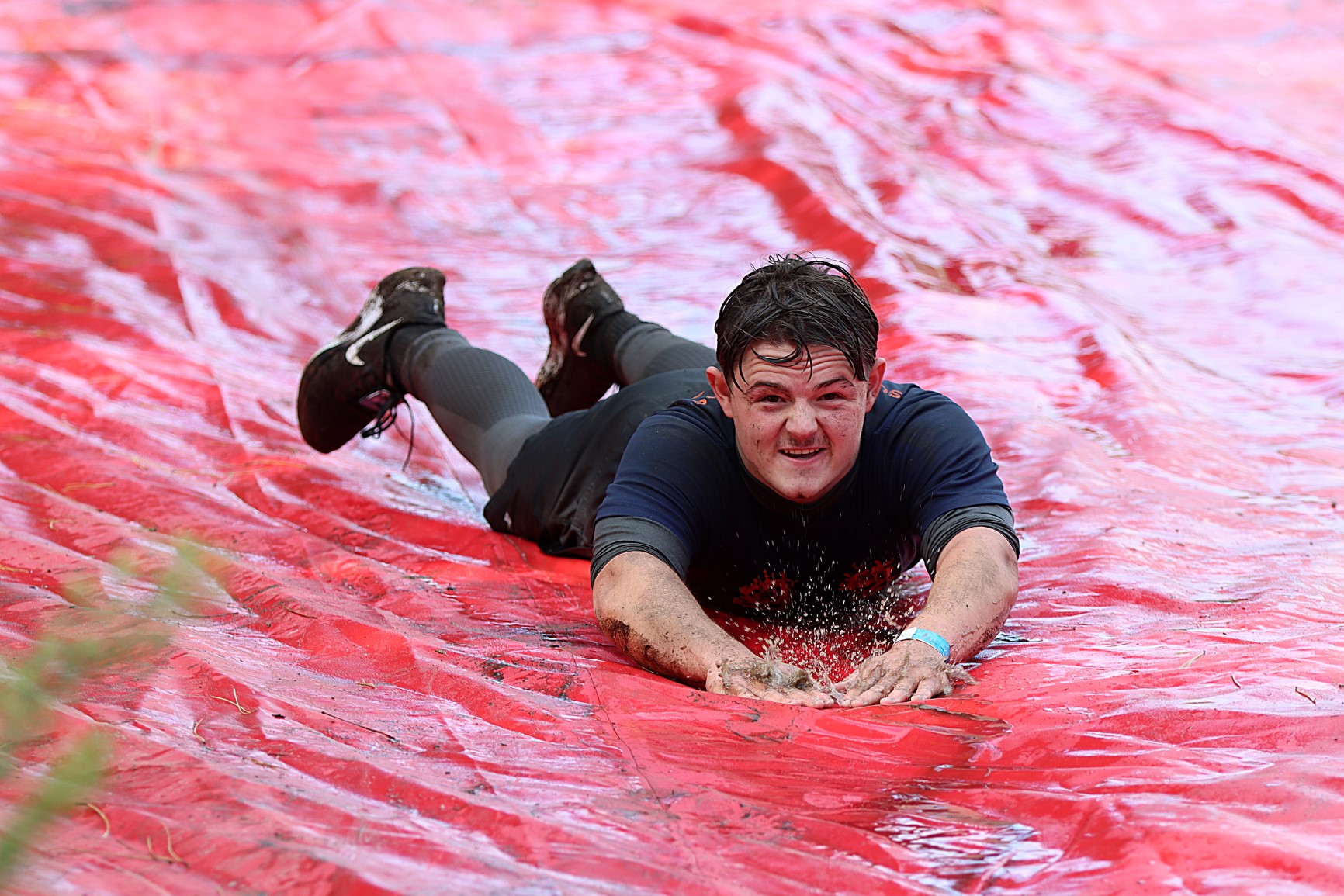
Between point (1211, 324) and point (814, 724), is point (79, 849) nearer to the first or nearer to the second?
point (814, 724)

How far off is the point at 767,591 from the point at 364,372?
4.52ft

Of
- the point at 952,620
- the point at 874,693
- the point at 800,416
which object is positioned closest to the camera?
the point at 874,693

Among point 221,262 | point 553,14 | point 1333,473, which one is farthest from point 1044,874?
point 553,14

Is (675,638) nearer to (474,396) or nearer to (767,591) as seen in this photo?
(767,591)

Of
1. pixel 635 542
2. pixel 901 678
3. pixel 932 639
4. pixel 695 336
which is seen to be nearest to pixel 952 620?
pixel 932 639

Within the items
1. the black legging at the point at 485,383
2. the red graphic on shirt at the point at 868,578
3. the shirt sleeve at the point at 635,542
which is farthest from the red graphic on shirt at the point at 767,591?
the black legging at the point at 485,383

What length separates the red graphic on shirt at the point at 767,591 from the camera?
2.48 meters

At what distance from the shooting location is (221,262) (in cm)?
535

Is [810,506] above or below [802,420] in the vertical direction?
below

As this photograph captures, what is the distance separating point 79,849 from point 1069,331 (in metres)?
3.80

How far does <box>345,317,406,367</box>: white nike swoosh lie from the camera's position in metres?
3.36

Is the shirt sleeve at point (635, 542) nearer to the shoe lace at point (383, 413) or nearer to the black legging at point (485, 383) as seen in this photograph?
the black legging at point (485, 383)

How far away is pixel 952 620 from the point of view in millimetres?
2090

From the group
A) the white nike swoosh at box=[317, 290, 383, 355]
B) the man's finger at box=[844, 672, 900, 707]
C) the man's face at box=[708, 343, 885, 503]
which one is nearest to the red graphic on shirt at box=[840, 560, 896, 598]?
the man's face at box=[708, 343, 885, 503]
